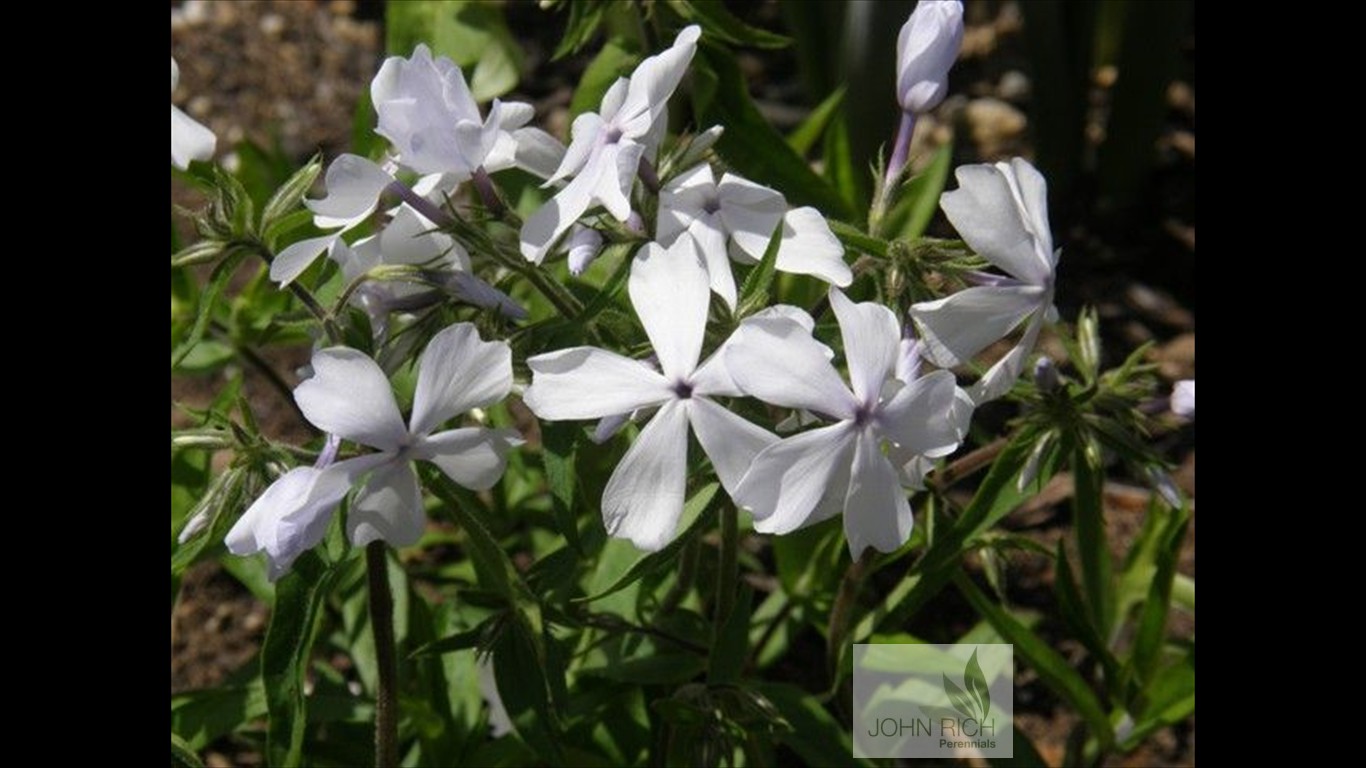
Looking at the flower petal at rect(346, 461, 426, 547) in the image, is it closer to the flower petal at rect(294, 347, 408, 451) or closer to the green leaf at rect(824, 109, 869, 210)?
the flower petal at rect(294, 347, 408, 451)

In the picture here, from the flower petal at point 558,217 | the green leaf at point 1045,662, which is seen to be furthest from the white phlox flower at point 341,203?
the green leaf at point 1045,662

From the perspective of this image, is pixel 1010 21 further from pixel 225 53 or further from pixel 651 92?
pixel 651 92

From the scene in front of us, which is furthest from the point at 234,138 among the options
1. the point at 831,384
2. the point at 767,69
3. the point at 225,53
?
the point at 831,384

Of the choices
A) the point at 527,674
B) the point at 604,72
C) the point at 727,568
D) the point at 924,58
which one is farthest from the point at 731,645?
the point at 604,72

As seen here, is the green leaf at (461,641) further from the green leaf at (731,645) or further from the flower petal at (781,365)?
the flower petal at (781,365)

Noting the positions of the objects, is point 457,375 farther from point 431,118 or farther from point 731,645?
point 731,645

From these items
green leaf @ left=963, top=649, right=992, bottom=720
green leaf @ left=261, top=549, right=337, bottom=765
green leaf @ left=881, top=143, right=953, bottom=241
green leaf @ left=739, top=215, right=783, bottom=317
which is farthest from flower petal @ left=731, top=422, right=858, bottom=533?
green leaf @ left=881, top=143, right=953, bottom=241
